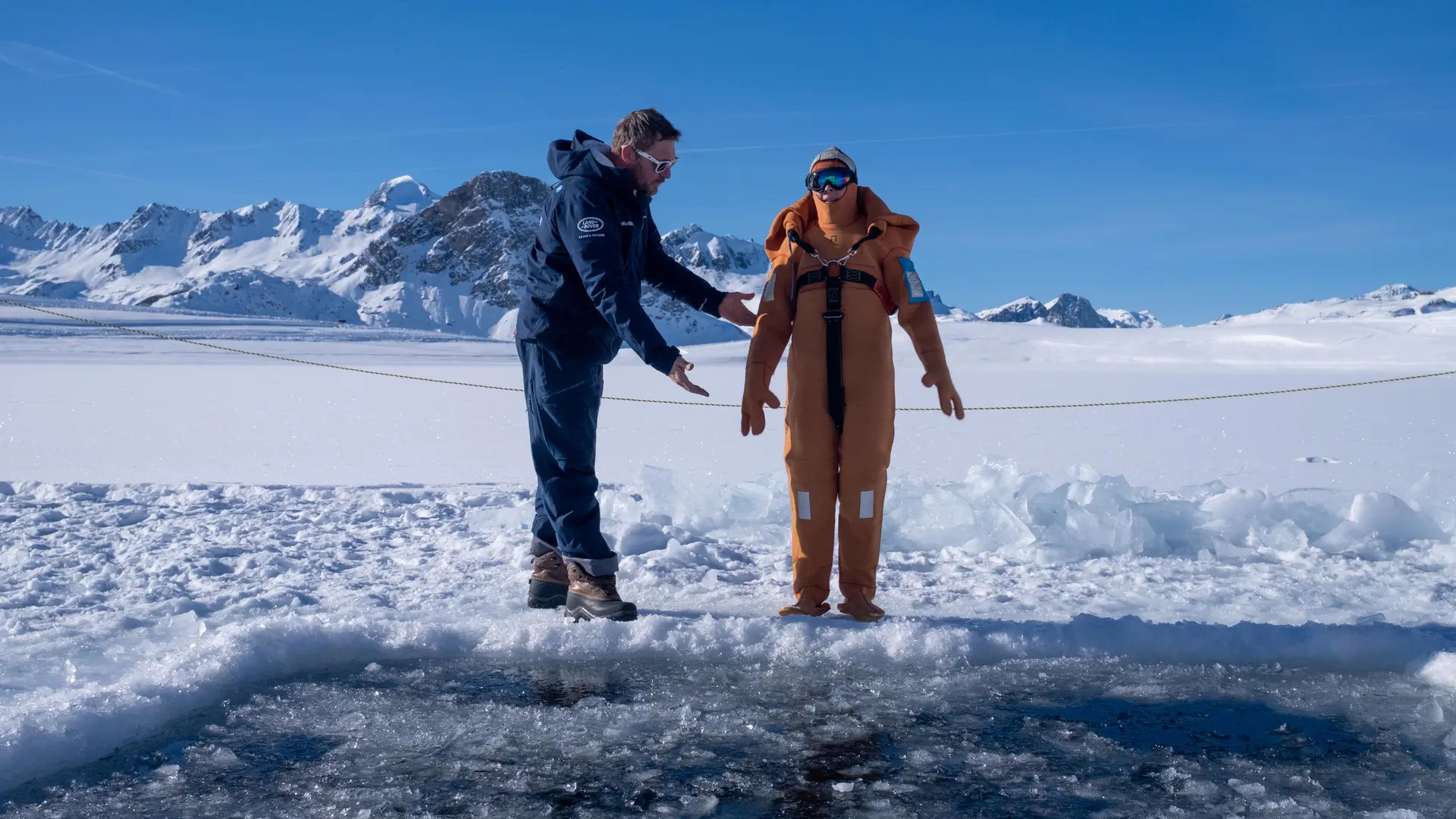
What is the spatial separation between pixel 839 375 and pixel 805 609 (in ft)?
2.54

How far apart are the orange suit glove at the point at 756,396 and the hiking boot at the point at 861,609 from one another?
2.09 feet

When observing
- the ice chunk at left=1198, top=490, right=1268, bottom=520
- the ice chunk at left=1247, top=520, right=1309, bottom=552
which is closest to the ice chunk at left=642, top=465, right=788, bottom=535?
the ice chunk at left=1198, top=490, right=1268, bottom=520

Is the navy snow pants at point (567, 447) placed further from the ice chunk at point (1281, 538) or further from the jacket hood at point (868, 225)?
the ice chunk at point (1281, 538)

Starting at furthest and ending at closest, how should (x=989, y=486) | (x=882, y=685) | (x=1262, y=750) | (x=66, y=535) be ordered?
(x=989, y=486)
(x=66, y=535)
(x=882, y=685)
(x=1262, y=750)

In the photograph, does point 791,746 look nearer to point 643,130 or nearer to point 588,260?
point 588,260

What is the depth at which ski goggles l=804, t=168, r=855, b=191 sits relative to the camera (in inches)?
140

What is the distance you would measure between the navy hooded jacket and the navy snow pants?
6cm

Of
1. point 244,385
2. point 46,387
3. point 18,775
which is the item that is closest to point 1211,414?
point 18,775

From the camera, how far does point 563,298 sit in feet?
11.1

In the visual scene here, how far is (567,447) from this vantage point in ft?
11.2

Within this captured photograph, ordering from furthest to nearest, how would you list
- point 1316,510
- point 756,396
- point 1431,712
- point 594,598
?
point 1316,510 → point 756,396 → point 594,598 → point 1431,712

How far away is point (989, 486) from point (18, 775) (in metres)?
4.10

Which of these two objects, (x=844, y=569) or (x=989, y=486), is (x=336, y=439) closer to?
(x=989, y=486)

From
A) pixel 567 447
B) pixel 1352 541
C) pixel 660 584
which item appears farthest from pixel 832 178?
pixel 1352 541
